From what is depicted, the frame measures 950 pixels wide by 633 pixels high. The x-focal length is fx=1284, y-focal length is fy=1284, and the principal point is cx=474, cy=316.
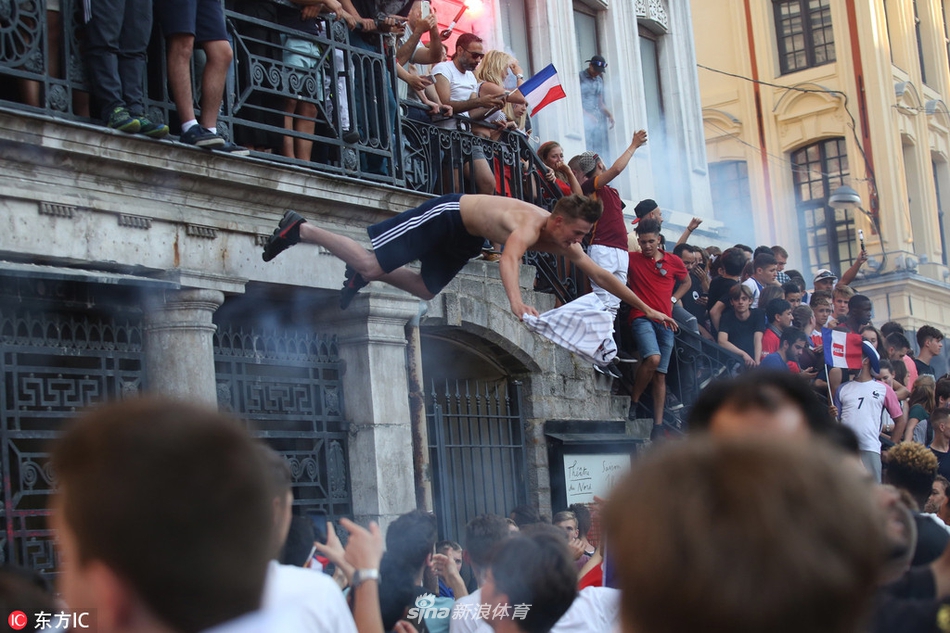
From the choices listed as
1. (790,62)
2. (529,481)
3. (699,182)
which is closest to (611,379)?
(529,481)

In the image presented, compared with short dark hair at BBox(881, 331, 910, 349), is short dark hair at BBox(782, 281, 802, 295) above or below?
above

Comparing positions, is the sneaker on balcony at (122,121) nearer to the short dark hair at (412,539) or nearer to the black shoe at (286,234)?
the black shoe at (286,234)

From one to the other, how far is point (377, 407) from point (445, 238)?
163 centimetres

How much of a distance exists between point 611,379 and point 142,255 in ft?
17.8

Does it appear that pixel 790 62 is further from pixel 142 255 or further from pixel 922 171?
pixel 142 255

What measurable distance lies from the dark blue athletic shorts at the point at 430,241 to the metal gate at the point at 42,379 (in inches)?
67.5

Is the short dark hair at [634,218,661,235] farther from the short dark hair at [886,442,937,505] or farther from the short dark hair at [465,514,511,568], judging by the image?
the short dark hair at [886,442,937,505]

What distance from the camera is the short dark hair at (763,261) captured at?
14.4 m

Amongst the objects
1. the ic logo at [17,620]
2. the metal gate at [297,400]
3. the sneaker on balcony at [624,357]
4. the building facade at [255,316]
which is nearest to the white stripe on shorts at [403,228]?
the building facade at [255,316]

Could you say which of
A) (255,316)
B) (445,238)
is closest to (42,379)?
(255,316)

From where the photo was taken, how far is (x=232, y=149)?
8570mm

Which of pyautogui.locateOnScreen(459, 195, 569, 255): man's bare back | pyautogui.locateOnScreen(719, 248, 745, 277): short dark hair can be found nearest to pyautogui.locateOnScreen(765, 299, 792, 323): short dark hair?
pyautogui.locateOnScreen(719, 248, 745, 277): short dark hair

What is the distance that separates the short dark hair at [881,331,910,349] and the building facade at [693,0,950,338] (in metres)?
12.8

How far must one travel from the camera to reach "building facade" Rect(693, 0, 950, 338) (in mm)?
27422
